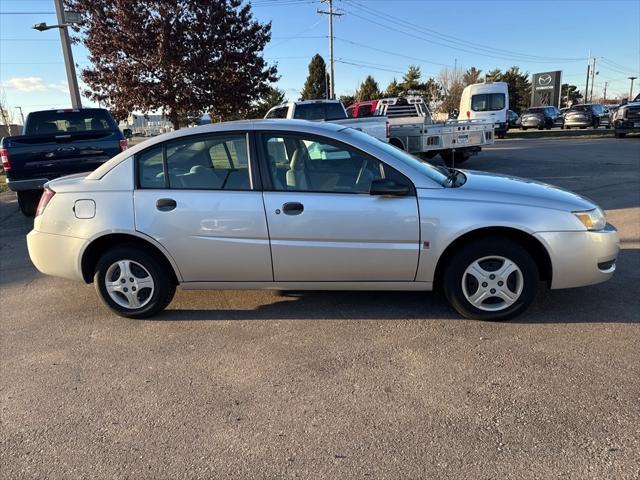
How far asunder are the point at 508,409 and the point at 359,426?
86cm

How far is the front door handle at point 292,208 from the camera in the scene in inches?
146

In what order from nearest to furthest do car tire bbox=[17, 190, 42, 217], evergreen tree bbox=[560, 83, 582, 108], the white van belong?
car tire bbox=[17, 190, 42, 217] → the white van → evergreen tree bbox=[560, 83, 582, 108]

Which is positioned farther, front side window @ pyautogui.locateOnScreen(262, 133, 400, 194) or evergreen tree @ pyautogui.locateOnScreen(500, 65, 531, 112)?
evergreen tree @ pyautogui.locateOnScreen(500, 65, 531, 112)

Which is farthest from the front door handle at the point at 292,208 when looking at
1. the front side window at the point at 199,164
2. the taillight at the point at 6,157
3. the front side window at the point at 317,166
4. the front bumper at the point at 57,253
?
the taillight at the point at 6,157

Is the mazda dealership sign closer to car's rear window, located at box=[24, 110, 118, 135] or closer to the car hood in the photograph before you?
car's rear window, located at box=[24, 110, 118, 135]

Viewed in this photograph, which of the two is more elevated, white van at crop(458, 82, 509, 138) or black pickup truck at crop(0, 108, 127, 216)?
white van at crop(458, 82, 509, 138)

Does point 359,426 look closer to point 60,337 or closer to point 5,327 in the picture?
point 60,337

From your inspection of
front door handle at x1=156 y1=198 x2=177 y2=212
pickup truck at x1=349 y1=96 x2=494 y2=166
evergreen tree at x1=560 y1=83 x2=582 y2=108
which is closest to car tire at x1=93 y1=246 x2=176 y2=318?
front door handle at x1=156 y1=198 x2=177 y2=212

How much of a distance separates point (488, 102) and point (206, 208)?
25.4 metres

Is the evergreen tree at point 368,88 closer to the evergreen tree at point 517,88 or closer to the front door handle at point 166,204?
the evergreen tree at point 517,88

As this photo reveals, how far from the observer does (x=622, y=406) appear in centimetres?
267

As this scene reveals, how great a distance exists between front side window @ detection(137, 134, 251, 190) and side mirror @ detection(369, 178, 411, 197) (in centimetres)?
100

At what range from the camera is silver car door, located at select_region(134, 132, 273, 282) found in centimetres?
378

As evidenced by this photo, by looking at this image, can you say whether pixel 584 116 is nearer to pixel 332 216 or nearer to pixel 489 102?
pixel 489 102
